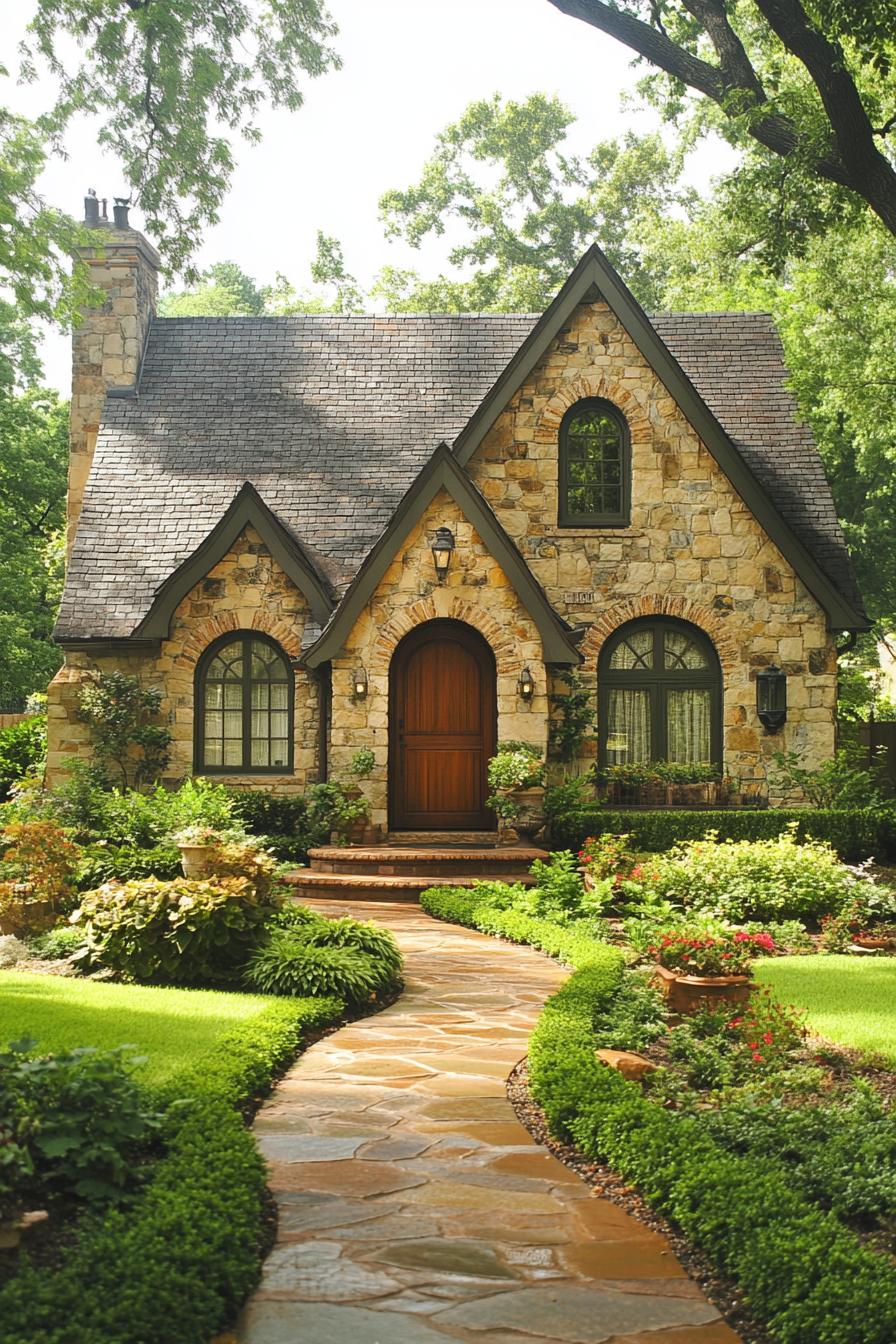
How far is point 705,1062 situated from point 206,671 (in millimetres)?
11809

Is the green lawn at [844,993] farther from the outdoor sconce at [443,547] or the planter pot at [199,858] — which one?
the outdoor sconce at [443,547]

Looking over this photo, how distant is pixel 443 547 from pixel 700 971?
827 cm

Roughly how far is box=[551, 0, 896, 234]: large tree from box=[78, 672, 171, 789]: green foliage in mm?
9677

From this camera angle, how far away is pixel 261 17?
44.8 feet

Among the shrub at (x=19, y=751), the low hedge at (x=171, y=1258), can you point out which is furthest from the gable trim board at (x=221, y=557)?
the low hedge at (x=171, y=1258)

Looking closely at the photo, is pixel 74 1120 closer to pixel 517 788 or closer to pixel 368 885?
pixel 368 885

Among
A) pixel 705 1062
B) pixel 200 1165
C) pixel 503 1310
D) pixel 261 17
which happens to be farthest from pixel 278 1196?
pixel 261 17

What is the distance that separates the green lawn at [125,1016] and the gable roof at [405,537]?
23.9ft

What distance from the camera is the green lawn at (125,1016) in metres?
7.01

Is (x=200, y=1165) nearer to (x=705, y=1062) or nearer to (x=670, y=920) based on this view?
(x=705, y=1062)

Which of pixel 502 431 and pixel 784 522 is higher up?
pixel 502 431

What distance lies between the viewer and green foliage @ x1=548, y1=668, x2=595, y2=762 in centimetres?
1720

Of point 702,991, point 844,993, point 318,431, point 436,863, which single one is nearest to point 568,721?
point 436,863

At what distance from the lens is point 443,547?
15.8 metres
